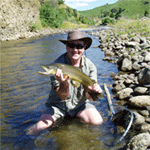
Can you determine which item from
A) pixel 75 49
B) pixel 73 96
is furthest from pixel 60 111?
pixel 75 49

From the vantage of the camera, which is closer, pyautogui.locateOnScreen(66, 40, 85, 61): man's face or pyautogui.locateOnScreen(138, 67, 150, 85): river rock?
pyautogui.locateOnScreen(66, 40, 85, 61): man's face

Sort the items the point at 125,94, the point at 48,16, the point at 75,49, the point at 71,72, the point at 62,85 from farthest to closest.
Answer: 1. the point at 48,16
2. the point at 125,94
3. the point at 75,49
4. the point at 62,85
5. the point at 71,72

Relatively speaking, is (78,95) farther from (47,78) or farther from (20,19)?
(20,19)

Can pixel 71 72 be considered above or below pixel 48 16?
below

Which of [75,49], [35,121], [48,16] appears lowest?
[35,121]

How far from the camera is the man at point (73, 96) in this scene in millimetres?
3119

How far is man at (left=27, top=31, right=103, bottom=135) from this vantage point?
3119 mm

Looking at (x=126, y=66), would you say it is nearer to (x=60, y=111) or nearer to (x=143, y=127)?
(x=143, y=127)

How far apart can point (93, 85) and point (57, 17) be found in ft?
154

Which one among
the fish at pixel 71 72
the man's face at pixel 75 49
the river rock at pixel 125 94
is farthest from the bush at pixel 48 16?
the fish at pixel 71 72

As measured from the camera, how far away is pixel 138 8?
12781 centimetres

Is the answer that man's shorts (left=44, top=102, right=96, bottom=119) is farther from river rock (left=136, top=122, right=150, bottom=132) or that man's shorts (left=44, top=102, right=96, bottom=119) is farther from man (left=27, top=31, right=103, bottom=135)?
river rock (left=136, top=122, right=150, bottom=132)

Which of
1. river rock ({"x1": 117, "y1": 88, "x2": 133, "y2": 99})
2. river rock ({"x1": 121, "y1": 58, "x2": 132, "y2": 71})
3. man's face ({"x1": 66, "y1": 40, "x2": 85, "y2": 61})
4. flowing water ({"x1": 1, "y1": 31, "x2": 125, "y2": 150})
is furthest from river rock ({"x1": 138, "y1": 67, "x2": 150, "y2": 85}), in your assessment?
man's face ({"x1": 66, "y1": 40, "x2": 85, "y2": 61})

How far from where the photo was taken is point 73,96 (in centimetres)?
352
